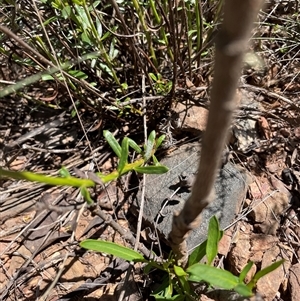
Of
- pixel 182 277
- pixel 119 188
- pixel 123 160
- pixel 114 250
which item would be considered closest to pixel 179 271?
pixel 182 277

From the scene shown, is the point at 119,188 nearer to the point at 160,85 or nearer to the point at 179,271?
the point at 160,85

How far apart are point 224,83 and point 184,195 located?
115 cm

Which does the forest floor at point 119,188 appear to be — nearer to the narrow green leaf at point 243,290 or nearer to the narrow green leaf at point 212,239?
the narrow green leaf at point 212,239

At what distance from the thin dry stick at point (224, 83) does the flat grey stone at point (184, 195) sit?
748mm

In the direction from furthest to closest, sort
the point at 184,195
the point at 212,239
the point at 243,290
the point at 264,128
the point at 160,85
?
the point at 264,128, the point at 160,85, the point at 184,195, the point at 212,239, the point at 243,290

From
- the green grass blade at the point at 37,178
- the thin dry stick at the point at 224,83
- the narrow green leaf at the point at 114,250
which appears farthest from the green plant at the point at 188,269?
the green grass blade at the point at 37,178

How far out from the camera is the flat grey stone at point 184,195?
1.59 meters

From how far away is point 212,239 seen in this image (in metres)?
1.20

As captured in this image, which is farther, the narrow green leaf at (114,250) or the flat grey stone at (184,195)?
the flat grey stone at (184,195)

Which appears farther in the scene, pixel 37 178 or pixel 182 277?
pixel 182 277

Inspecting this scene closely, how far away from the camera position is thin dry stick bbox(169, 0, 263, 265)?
44cm

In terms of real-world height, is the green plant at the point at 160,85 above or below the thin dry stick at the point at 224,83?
below

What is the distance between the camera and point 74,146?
6.38 ft

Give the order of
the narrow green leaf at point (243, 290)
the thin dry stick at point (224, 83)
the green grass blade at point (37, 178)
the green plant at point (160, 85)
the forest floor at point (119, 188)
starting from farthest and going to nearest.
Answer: the green plant at point (160, 85) → the forest floor at point (119, 188) → the narrow green leaf at point (243, 290) → the green grass blade at point (37, 178) → the thin dry stick at point (224, 83)
